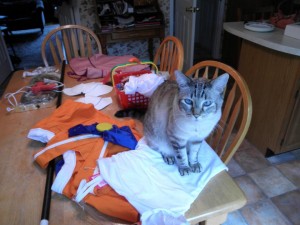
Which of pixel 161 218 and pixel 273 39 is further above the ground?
pixel 273 39

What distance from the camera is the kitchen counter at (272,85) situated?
5.36ft

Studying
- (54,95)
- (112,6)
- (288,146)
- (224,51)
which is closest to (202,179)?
(54,95)

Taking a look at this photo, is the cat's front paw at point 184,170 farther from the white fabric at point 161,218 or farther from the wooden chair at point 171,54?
the wooden chair at point 171,54

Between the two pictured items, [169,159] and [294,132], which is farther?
[294,132]

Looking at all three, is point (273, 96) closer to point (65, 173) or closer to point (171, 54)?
point (171, 54)

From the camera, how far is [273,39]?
5.60 feet

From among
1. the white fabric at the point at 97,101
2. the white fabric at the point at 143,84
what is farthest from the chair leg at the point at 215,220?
the white fabric at the point at 97,101

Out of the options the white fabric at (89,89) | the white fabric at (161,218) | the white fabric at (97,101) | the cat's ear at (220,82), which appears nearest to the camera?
the white fabric at (161,218)

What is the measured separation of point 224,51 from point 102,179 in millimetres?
3748

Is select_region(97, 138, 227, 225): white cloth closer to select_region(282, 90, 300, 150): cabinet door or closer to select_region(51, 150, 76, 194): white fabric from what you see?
select_region(51, 150, 76, 194): white fabric

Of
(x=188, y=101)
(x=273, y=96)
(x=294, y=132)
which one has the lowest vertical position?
(x=294, y=132)

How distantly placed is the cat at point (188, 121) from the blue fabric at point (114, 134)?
81 mm

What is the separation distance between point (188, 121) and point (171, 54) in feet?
3.04

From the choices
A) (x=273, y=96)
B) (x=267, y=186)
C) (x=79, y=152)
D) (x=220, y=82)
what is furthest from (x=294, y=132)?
(x=79, y=152)
